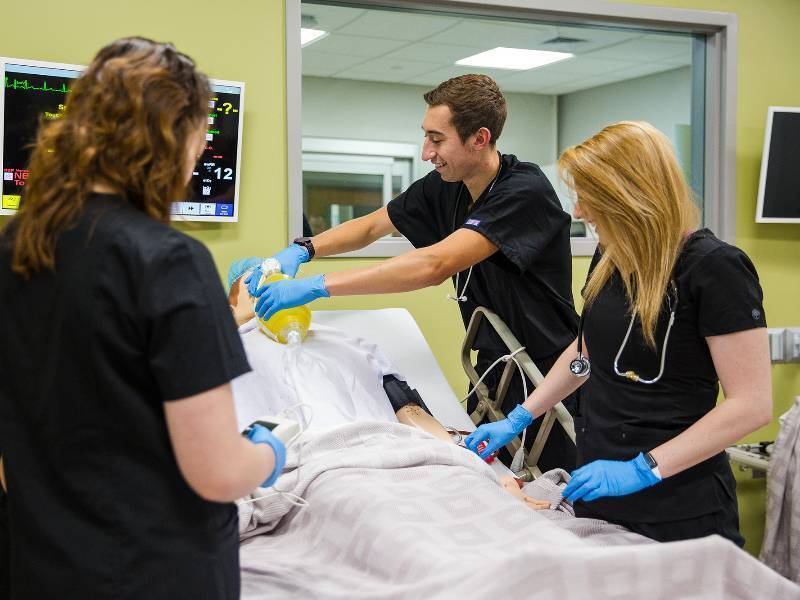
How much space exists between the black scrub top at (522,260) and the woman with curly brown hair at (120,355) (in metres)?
1.32

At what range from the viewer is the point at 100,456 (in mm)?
874

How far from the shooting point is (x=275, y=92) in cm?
258

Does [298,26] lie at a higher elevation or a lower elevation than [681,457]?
higher

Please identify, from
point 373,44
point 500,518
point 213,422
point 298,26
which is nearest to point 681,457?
point 500,518

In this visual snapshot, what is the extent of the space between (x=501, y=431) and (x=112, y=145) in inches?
49.8

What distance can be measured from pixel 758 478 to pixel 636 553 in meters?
2.39

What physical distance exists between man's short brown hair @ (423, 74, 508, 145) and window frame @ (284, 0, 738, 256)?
597 mm

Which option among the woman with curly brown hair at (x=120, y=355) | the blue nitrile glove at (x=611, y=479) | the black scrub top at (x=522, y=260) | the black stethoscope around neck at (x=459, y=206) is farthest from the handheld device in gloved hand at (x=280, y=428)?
the black stethoscope around neck at (x=459, y=206)

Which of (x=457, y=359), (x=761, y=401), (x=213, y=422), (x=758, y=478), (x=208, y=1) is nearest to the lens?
(x=213, y=422)

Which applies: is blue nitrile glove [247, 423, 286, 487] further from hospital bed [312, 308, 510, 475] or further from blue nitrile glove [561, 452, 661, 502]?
hospital bed [312, 308, 510, 475]

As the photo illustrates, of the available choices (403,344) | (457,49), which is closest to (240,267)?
(403,344)

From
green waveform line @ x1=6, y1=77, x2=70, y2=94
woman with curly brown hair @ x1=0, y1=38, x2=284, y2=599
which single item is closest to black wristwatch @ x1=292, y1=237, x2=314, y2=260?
green waveform line @ x1=6, y1=77, x2=70, y2=94

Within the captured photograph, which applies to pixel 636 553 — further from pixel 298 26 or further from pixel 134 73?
pixel 298 26

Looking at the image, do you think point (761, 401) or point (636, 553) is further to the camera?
point (761, 401)
